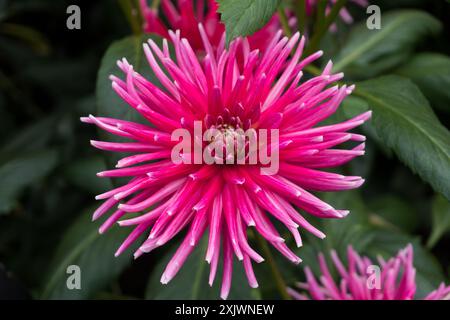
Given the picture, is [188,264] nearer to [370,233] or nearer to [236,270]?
[236,270]

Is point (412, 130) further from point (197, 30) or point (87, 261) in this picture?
point (87, 261)

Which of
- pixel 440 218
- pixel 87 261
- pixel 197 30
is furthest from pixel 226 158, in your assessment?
pixel 440 218

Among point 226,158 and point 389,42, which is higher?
point 389,42

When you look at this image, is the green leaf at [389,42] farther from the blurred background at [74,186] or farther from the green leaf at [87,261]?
the green leaf at [87,261]

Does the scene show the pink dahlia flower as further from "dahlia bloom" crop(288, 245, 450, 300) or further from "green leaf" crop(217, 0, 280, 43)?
"dahlia bloom" crop(288, 245, 450, 300)

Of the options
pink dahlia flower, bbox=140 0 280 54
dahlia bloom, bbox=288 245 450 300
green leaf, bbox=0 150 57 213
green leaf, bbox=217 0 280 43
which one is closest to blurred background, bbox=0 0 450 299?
green leaf, bbox=0 150 57 213
